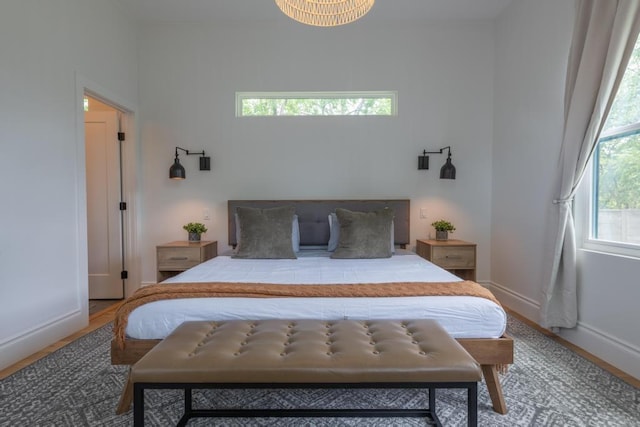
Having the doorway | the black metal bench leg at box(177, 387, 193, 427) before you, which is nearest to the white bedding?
the black metal bench leg at box(177, 387, 193, 427)

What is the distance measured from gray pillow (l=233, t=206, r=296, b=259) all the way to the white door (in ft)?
5.43

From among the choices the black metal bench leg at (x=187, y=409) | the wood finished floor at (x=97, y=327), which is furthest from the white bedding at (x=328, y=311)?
the wood finished floor at (x=97, y=327)

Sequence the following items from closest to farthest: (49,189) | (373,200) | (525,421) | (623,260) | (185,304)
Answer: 1. (525,421)
2. (185,304)
3. (623,260)
4. (49,189)
5. (373,200)

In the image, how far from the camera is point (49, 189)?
8.54 ft

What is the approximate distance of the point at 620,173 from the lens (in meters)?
2.26

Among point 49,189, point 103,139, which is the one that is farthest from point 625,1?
point 103,139

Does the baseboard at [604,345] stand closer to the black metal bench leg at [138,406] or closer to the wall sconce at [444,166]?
the wall sconce at [444,166]

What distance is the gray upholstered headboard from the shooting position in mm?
3643

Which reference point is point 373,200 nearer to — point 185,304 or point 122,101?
point 185,304

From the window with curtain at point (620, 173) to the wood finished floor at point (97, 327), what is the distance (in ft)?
2.64

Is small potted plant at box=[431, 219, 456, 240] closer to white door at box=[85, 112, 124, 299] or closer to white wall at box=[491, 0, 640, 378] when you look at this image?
white wall at box=[491, 0, 640, 378]

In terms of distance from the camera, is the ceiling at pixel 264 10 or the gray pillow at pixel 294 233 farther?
the ceiling at pixel 264 10

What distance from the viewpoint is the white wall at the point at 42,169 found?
227cm

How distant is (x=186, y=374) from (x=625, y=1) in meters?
3.13
